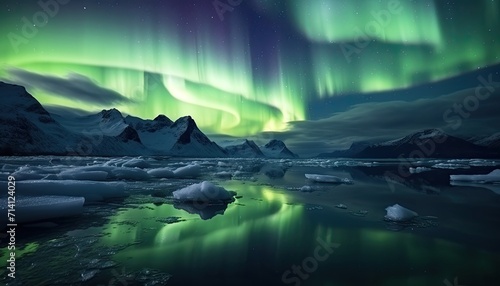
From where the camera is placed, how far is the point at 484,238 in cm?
981

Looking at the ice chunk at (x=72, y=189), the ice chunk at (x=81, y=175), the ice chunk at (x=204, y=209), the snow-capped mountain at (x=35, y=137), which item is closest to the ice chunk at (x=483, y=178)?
the ice chunk at (x=204, y=209)

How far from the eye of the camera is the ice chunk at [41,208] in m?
10.0

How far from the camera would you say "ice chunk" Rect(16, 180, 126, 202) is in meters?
12.8

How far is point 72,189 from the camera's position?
1505 cm

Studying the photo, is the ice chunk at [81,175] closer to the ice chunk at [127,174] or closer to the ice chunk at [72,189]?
the ice chunk at [127,174]

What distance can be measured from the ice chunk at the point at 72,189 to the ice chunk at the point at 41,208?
1115 mm

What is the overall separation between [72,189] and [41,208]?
4656 millimetres

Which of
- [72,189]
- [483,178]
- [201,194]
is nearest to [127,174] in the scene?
[72,189]

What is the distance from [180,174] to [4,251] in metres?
29.0

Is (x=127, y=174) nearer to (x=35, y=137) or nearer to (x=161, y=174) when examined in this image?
(x=161, y=174)

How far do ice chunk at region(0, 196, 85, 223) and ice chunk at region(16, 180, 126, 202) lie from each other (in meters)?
1.12

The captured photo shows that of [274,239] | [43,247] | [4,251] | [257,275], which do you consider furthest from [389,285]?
[4,251]

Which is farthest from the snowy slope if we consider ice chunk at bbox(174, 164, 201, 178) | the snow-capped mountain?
ice chunk at bbox(174, 164, 201, 178)

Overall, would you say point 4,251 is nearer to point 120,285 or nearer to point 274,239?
point 120,285
